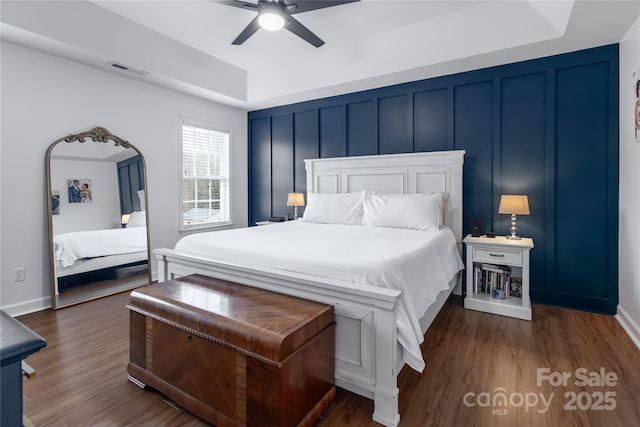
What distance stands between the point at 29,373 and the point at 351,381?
4.88ft

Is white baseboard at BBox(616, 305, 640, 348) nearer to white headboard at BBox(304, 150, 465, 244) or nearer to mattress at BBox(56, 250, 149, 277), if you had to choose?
white headboard at BBox(304, 150, 465, 244)

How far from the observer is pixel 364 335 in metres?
1.71

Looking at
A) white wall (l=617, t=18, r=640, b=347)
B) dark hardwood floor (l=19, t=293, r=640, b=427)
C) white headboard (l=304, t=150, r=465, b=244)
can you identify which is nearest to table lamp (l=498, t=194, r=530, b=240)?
white headboard (l=304, t=150, r=465, b=244)

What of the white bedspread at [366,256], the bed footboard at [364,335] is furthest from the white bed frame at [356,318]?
the white bedspread at [366,256]

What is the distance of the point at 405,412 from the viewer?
1.74 meters

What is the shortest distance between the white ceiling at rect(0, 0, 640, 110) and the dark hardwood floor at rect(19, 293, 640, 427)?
2483 mm

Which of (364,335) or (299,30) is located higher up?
(299,30)

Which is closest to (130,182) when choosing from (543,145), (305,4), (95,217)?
(95,217)

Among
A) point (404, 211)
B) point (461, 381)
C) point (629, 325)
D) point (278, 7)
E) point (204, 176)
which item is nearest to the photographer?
point (461, 381)

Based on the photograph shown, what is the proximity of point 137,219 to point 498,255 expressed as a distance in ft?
13.2

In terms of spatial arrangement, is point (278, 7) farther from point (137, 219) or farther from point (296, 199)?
point (137, 219)

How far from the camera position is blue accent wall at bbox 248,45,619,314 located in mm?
3031

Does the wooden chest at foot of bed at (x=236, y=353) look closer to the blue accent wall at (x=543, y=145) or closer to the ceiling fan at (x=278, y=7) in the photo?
the ceiling fan at (x=278, y=7)

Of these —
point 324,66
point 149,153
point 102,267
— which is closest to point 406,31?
point 324,66
